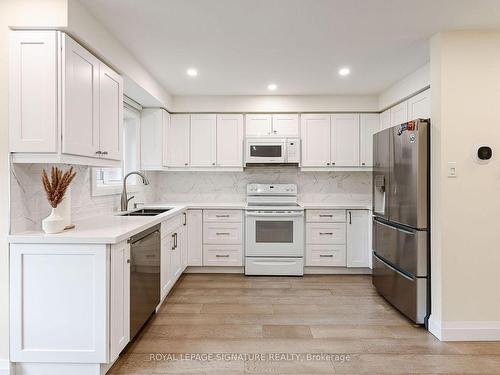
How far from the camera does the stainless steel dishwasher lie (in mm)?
2234

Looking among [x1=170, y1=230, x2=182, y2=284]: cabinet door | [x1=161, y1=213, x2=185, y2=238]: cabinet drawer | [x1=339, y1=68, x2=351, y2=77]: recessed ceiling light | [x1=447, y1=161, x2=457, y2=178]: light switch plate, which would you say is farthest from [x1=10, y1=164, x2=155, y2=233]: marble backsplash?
[x1=447, y1=161, x2=457, y2=178]: light switch plate

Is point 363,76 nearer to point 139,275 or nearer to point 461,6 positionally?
point 461,6

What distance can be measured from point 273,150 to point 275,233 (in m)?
1.12

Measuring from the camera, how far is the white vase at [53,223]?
193cm

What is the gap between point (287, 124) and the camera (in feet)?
14.3

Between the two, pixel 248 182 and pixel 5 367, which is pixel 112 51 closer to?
pixel 5 367

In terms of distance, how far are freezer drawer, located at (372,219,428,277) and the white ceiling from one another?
1.61 metres

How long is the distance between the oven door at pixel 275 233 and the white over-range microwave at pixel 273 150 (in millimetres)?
724

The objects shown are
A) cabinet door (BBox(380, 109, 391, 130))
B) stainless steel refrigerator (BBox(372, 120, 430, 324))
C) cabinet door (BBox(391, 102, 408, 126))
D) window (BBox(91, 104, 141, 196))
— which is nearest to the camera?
stainless steel refrigerator (BBox(372, 120, 430, 324))

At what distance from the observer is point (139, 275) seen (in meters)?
2.35

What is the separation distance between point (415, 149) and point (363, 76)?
129 centimetres

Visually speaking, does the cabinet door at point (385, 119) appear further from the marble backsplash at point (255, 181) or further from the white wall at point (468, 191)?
the white wall at point (468, 191)

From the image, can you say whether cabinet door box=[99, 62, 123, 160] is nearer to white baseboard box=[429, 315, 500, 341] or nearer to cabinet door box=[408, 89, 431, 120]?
cabinet door box=[408, 89, 431, 120]

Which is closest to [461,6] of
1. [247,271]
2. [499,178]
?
[499,178]
